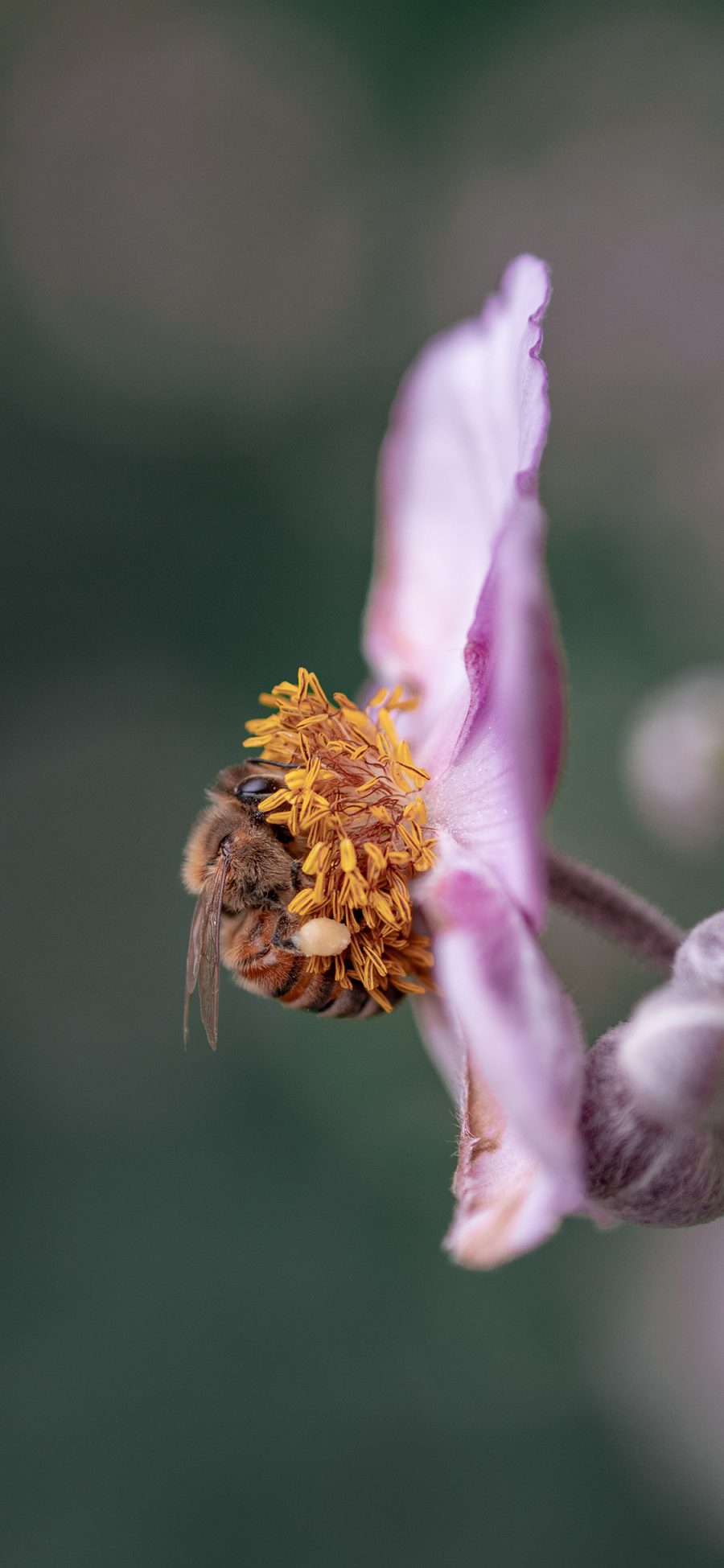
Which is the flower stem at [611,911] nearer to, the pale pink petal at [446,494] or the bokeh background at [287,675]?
the pale pink petal at [446,494]

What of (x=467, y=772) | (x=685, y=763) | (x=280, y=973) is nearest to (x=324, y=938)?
(x=280, y=973)

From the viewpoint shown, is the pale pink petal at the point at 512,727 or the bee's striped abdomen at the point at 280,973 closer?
the pale pink petal at the point at 512,727

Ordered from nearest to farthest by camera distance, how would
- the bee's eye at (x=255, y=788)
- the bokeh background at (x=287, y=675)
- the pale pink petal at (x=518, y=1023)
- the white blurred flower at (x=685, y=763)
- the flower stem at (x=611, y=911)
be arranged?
1. the pale pink petal at (x=518, y=1023)
2. the flower stem at (x=611, y=911)
3. the bee's eye at (x=255, y=788)
4. the white blurred flower at (x=685, y=763)
5. the bokeh background at (x=287, y=675)

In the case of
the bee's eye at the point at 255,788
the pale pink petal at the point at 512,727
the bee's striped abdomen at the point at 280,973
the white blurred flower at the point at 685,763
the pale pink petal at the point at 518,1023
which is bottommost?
the pale pink petal at the point at 518,1023

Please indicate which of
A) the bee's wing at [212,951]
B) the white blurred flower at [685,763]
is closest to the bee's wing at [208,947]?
the bee's wing at [212,951]

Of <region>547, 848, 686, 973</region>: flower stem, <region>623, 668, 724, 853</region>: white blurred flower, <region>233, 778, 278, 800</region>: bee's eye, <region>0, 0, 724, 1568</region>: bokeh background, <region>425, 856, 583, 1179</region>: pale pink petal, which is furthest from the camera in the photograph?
<region>0, 0, 724, 1568</region>: bokeh background

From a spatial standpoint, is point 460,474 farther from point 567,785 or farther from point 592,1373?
point 592,1373

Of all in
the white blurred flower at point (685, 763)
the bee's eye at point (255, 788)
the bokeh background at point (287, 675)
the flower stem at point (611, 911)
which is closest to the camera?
the flower stem at point (611, 911)

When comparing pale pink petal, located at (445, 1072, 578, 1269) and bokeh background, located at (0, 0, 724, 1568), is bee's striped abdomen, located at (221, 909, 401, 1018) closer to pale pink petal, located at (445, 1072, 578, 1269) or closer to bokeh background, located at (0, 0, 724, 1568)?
pale pink petal, located at (445, 1072, 578, 1269)

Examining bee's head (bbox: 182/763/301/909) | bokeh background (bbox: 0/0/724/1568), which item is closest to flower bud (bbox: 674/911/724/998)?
bee's head (bbox: 182/763/301/909)
